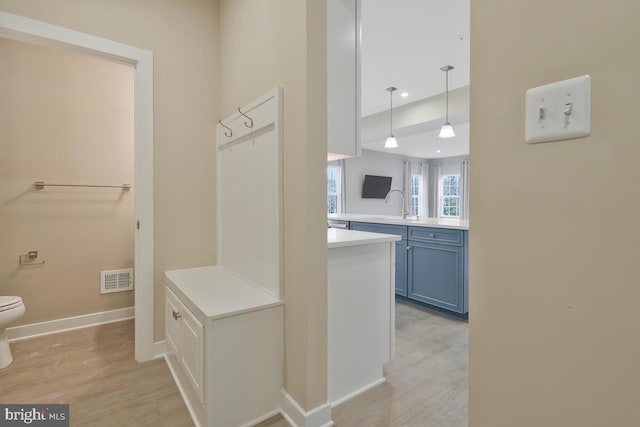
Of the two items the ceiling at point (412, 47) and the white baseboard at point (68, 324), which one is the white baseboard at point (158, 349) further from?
the ceiling at point (412, 47)

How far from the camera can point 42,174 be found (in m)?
2.60

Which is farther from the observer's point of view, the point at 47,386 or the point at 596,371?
the point at 47,386

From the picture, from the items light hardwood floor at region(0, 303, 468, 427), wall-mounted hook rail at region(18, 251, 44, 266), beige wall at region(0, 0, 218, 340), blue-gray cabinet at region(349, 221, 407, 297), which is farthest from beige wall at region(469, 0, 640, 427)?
wall-mounted hook rail at region(18, 251, 44, 266)

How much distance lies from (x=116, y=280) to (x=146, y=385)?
4.62 ft

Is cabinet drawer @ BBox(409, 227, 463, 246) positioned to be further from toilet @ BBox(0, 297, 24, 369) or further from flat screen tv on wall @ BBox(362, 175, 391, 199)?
flat screen tv on wall @ BBox(362, 175, 391, 199)

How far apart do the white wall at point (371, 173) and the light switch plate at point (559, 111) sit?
6.10m

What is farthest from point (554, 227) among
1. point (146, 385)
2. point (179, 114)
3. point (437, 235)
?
point (437, 235)

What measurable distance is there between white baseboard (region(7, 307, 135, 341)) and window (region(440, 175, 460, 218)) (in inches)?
350

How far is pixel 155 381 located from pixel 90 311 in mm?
1365

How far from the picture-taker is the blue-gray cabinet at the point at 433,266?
114 inches

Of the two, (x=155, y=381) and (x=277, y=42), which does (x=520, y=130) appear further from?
(x=155, y=381)

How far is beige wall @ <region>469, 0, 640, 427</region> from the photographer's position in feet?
1.79

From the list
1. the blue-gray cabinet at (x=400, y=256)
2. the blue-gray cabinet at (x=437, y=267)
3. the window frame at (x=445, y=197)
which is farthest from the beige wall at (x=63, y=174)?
the window frame at (x=445, y=197)

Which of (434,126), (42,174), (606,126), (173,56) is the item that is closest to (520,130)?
(606,126)
